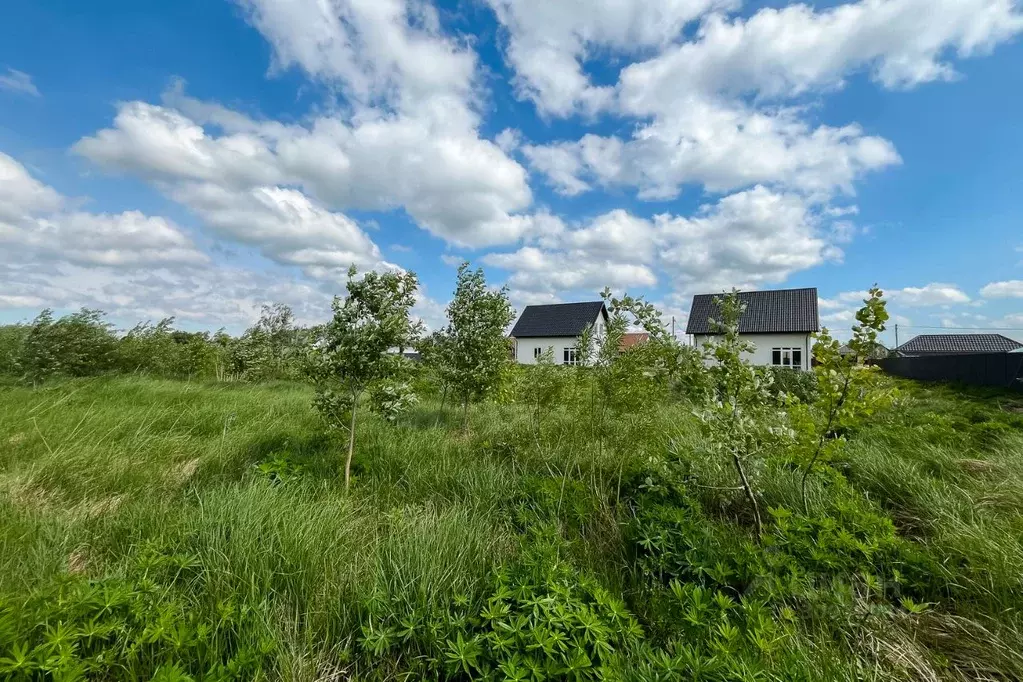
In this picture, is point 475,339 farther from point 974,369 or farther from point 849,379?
point 974,369

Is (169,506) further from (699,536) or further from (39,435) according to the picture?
(699,536)

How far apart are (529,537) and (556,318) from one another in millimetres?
39057

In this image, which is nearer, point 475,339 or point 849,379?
point 849,379

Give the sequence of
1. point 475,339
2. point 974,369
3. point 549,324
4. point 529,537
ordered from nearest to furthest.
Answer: point 529,537
point 475,339
point 974,369
point 549,324

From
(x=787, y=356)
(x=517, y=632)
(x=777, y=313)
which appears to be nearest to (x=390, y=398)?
(x=517, y=632)

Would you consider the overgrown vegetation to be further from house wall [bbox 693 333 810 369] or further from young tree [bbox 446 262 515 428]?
house wall [bbox 693 333 810 369]

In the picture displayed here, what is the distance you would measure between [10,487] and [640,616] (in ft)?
16.5

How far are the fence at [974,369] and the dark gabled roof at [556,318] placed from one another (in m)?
23.1

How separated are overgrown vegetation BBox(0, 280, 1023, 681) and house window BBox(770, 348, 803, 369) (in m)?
26.4

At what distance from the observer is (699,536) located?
301 cm

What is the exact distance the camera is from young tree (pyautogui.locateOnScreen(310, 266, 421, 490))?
14.5 feet

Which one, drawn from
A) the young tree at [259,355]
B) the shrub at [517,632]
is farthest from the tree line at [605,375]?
the young tree at [259,355]

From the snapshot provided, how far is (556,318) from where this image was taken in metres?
42.0

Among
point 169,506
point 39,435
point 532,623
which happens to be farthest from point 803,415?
point 39,435
